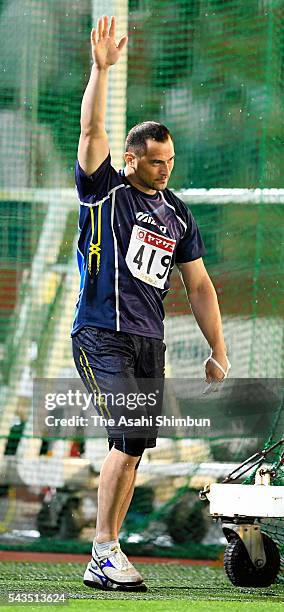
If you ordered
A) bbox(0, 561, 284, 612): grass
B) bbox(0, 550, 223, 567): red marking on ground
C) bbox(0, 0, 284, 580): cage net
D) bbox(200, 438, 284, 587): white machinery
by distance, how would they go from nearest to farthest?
1. bbox(0, 561, 284, 612): grass
2. bbox(200, 438, 284, 587): white machinery
3. bbox(0, 550, 223, 567): red marking on ground
4. bbox(0, 0, 284, 580): cage net

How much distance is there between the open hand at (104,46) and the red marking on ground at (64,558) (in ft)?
9.32

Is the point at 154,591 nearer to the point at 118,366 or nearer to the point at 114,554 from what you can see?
the point at 114,554

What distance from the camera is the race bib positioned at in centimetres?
477

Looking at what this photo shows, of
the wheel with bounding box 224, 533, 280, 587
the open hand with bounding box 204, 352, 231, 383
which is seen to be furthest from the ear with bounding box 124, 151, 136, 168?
the wheel with bounding box 224, 533, 280, 587

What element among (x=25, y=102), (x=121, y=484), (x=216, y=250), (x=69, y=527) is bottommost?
(x=69, y=527)

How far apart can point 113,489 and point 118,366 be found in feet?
1.39

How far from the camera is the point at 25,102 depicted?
267 inches

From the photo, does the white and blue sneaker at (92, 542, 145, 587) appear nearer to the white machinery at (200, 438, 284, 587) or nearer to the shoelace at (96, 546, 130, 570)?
the shoelace at (96, 546, 130, 570)

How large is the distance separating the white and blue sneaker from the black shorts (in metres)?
0.35

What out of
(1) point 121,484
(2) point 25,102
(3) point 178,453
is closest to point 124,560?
(1) point 121,484

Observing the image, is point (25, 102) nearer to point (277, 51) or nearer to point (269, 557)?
point (277, 51)

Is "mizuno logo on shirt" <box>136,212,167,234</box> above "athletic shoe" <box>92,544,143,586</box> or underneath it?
above

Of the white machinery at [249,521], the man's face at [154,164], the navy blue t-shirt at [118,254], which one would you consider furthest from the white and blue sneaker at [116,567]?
the man's face at [154,164]

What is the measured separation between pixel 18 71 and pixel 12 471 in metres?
1.97
